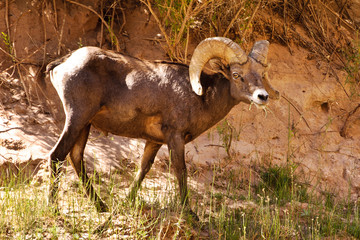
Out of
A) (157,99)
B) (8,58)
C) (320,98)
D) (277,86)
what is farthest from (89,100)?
(320,98)

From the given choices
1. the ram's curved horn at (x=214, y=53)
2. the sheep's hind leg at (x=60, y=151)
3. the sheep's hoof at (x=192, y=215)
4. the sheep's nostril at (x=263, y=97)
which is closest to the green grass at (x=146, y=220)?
the sheep's hoof at (x=192, y=215)

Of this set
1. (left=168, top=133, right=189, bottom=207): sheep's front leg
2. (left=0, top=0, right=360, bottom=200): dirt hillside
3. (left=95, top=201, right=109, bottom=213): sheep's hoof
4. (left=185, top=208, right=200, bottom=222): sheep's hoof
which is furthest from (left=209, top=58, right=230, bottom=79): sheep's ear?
(left=95, top=201, right=109, bottom=213): sheep's hoof

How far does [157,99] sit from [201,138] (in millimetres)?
2772

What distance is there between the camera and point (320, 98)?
9.59m

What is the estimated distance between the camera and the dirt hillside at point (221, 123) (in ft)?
24.8

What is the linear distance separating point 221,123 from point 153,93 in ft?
10.1

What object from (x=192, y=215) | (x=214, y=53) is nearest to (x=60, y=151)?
(x=192, y=215)

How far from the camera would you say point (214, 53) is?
6.04 metres

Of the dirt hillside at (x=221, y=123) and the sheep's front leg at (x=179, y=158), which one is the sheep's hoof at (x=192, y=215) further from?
the dirt hillside at (x=221, y=123)

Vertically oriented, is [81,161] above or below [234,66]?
below

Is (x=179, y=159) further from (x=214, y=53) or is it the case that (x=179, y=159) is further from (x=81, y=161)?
(x=214, y=53)

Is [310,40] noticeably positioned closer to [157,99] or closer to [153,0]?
[153,0]

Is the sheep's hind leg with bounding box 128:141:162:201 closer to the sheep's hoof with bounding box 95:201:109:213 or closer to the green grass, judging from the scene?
the green grass

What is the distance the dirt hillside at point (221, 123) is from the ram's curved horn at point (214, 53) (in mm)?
1335
